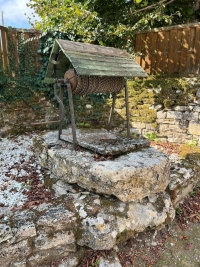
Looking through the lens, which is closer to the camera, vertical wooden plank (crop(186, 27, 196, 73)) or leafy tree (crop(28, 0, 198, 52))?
vertical wooden plank (crop(186, 27, 196, 73))

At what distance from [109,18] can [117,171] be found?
5.00 metres

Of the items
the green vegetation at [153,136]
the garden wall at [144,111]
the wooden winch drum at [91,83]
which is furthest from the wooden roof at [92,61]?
the green vegetation at [153,136]

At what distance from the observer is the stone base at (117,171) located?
2.50 m

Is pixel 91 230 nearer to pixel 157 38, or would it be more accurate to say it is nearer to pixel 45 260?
pixel 45 260

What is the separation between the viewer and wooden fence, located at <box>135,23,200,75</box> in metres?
4.77

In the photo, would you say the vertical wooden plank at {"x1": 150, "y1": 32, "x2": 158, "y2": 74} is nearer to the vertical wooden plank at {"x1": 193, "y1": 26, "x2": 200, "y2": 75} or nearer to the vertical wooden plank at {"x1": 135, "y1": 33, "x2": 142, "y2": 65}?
the vertical wooden plank at {"x1": 135, "y1": 33, "x2": 142, "y2": 65}

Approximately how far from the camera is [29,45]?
5.20m

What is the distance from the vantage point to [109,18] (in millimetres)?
5820

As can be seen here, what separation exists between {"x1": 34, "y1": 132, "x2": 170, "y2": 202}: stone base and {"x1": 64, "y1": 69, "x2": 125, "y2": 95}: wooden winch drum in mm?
912

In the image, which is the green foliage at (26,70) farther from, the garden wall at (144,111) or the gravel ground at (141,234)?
the gravel ground at (141,234)

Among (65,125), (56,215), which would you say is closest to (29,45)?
(65,125)

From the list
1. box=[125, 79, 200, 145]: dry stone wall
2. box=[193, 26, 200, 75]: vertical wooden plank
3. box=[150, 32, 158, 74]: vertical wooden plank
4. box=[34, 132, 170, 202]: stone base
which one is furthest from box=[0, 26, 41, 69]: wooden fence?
box=[193, 26, 200, 75]: vertical wooden plank

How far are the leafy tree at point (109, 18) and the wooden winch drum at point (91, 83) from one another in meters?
2.65

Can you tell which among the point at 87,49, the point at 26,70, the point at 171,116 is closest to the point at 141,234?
the point at 87,49
